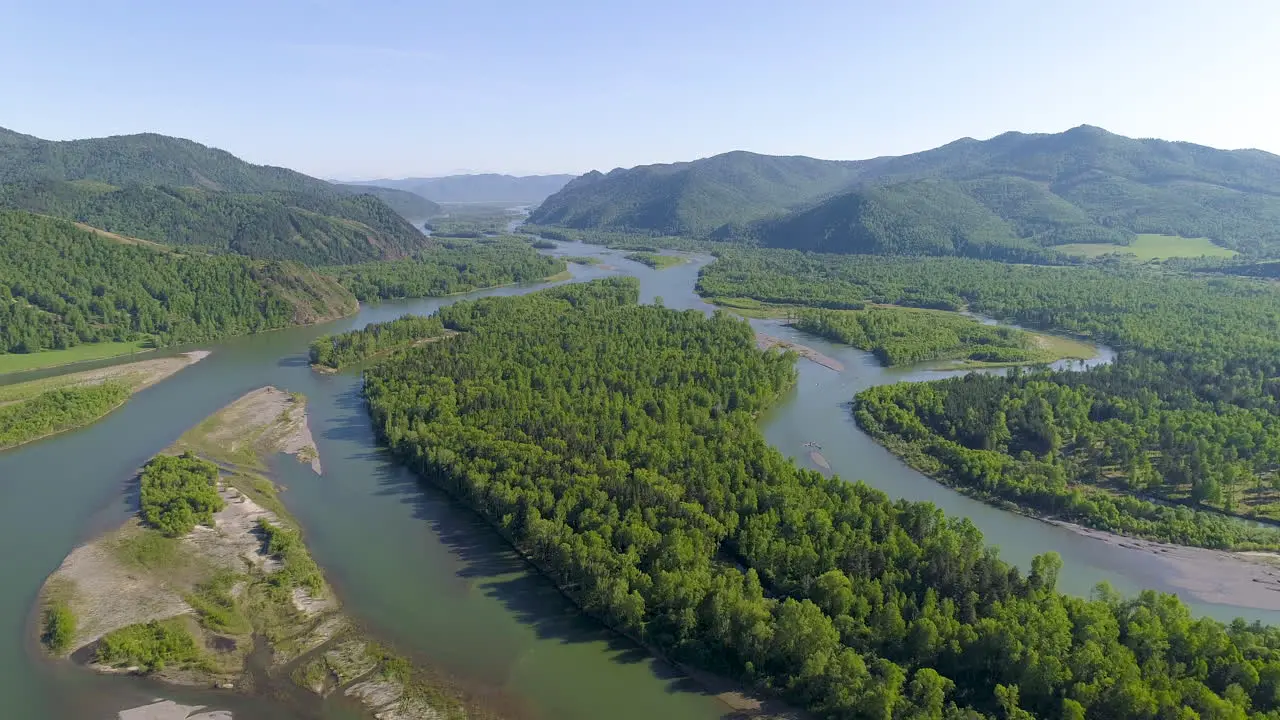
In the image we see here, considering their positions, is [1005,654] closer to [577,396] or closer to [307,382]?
[577,396]

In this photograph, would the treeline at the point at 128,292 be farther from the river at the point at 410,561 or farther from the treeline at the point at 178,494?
the treeline at the point at 178,494

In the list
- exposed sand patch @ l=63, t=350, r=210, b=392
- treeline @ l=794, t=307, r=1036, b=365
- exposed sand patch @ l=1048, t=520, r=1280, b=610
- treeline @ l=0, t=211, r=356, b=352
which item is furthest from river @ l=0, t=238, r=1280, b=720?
treeline @ l=0, t=211, r=356, b=352

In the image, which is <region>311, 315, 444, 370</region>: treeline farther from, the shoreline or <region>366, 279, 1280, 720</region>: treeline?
the shoreline

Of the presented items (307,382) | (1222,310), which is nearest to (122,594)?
(307,382)

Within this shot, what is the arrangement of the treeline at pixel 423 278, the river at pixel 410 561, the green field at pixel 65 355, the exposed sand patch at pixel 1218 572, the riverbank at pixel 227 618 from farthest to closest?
the treeline at pixel 423 278, the green field at pixel 65 355, the exposed sand patch at pixel 1218 572, the riverbank at pixel 227 618, the river at pixel 410 561

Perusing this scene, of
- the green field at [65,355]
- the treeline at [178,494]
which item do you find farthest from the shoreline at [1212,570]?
the green field at [65,355]

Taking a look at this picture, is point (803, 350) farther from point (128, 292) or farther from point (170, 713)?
point (128, 292)
